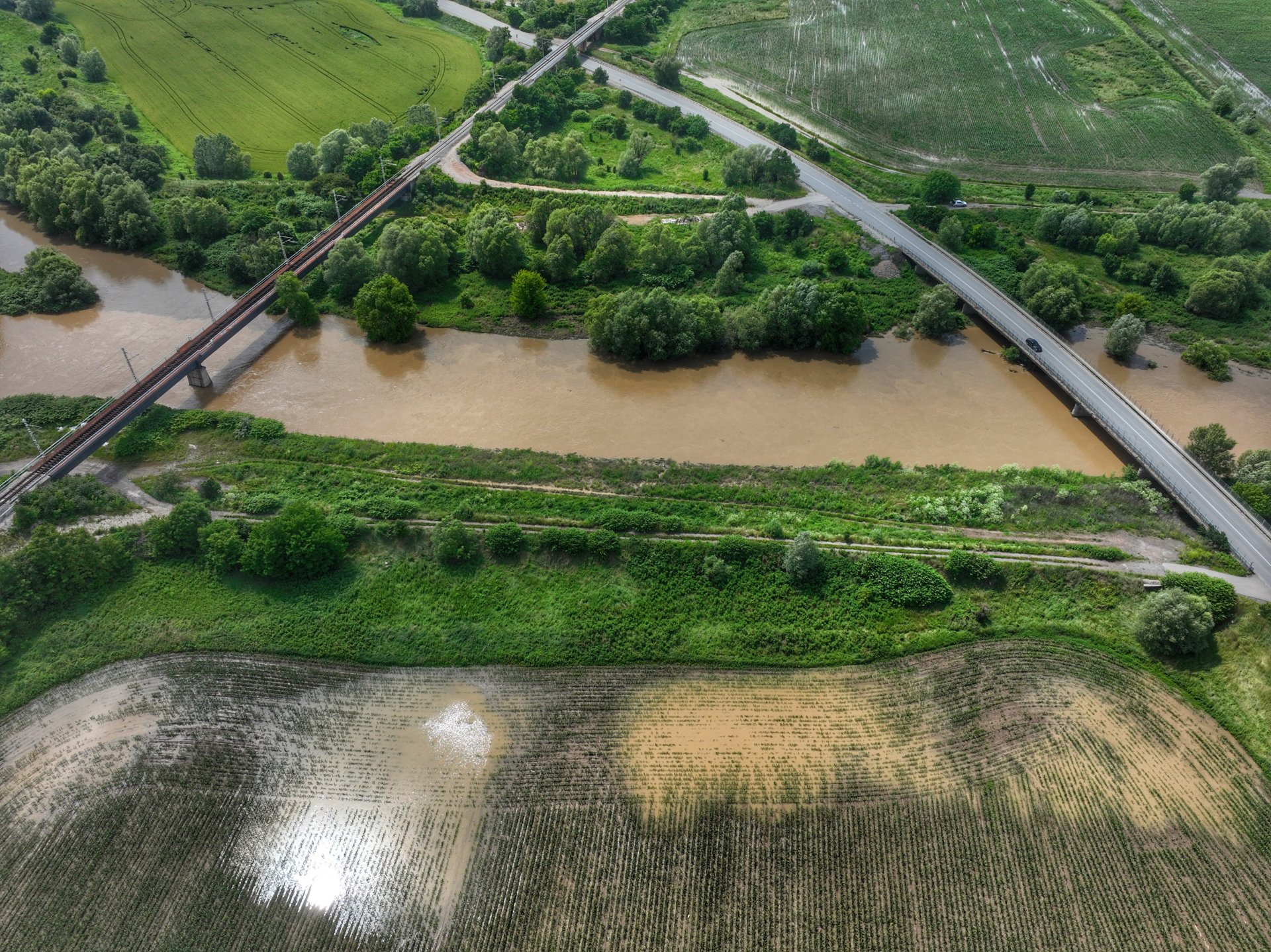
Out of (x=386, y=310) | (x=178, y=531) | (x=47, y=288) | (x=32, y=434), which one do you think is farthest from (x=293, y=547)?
(x=47, y=288)

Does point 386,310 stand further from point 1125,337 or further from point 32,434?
point 1125,337

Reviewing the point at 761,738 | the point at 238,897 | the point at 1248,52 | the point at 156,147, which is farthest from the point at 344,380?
the point at 1248,52

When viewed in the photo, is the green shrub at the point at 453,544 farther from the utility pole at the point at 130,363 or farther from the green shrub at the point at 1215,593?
the green shrub at the point at 1215,593

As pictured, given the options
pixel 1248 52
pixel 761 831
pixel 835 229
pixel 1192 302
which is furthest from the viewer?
pixel 1248 52

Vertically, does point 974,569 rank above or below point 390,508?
above

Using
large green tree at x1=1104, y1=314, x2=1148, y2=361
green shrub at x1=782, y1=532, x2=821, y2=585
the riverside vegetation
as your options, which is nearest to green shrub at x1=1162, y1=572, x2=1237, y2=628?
the riverside vegetation

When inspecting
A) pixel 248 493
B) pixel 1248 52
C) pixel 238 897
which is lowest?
pixel 238 897

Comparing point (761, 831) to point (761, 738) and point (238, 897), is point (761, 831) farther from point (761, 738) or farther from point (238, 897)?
point (238, 897)
